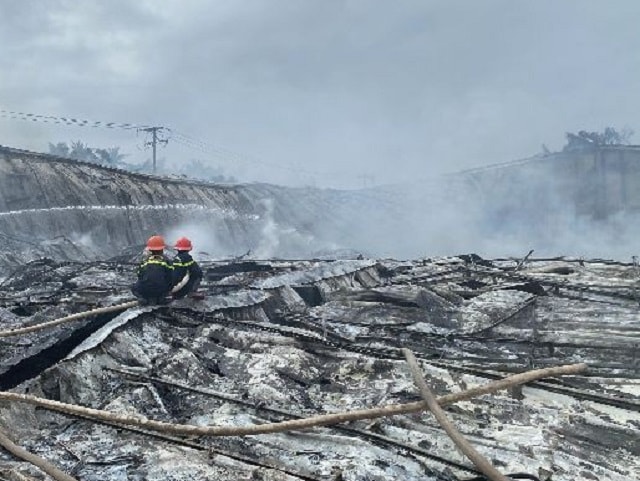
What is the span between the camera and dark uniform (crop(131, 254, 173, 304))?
25.9 feet

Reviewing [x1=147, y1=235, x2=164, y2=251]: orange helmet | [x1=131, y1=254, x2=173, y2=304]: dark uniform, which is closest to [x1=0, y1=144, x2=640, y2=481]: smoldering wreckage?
[x1=131, y1=254, x2=173, y2=304]: dark uniform

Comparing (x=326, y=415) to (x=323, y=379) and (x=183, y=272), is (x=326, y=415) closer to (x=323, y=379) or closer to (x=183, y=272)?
(x=323, y=379)

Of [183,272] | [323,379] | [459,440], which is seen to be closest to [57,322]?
[183,272]

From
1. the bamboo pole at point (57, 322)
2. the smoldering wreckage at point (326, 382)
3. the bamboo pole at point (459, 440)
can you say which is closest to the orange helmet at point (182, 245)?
the smoldering wreckage at point (326, 382)

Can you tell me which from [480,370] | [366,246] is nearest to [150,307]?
[480,370]

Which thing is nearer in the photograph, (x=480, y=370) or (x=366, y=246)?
(x=480, y=370)

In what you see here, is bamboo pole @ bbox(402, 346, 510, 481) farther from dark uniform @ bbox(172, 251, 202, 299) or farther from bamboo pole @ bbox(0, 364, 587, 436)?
dark uniform @ bbox(172, 251, 202, 299)

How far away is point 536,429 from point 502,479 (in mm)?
1791

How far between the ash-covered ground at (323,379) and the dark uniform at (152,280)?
0.20 meters

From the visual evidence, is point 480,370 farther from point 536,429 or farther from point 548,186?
point 548,186

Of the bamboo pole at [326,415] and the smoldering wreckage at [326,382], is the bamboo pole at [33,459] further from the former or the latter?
the bamboo pole at [326,415]

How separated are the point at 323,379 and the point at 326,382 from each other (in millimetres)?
60

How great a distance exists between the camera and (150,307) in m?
7.96

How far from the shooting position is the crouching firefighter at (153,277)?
311 inches
